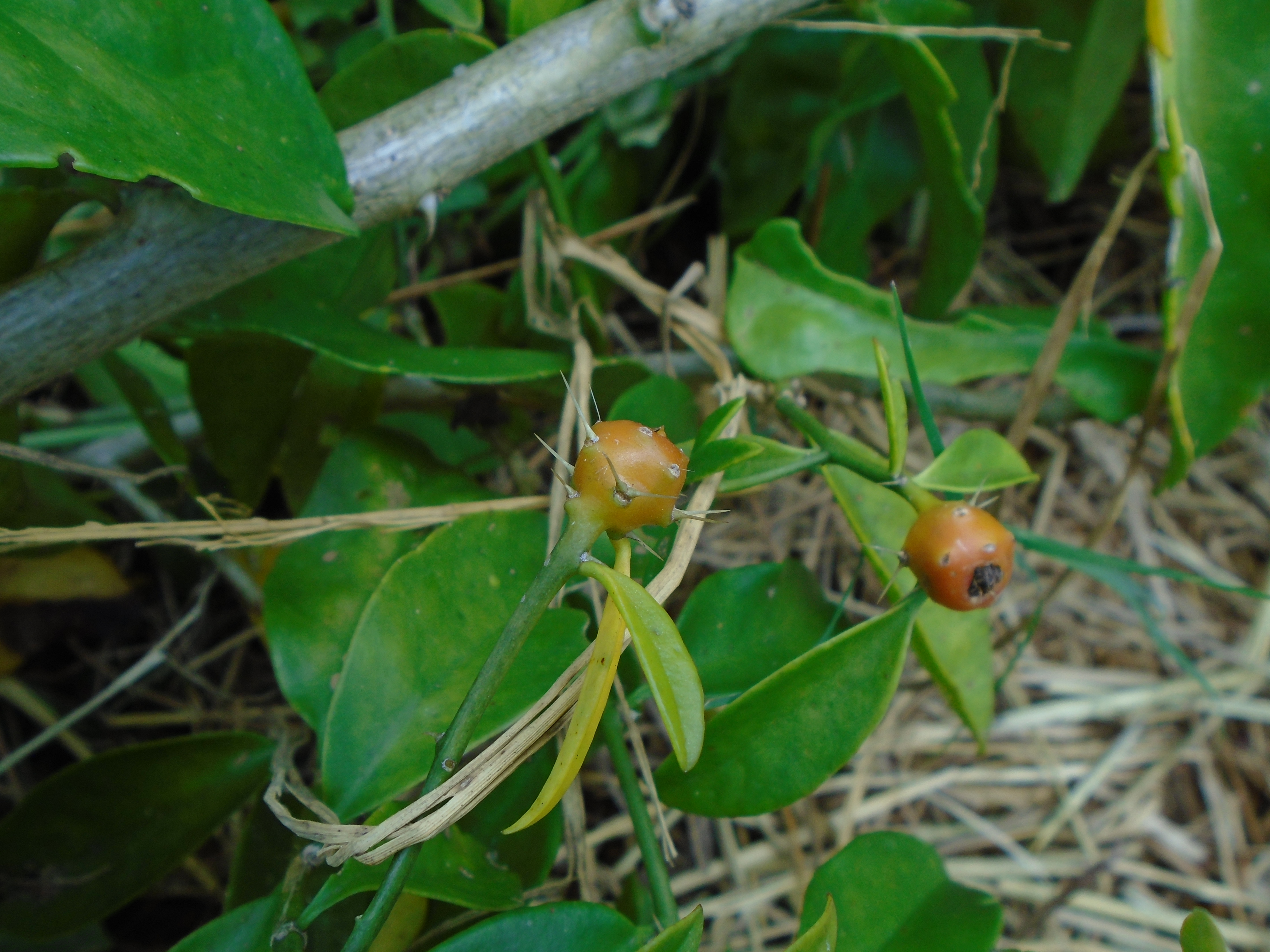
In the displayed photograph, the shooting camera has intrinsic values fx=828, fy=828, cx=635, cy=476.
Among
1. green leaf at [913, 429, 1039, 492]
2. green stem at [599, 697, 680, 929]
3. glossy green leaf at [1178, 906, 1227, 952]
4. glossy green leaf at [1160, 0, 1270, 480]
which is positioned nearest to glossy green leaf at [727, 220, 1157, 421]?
glossy green leaf at [1160, 0, 1270, 480]

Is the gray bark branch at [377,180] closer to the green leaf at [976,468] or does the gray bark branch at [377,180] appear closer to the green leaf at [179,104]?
the green leaf at [179,104]

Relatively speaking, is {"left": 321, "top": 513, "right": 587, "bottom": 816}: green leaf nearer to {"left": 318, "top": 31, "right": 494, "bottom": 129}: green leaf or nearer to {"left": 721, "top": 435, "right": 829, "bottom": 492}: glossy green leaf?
{"left": 721, "top": 435, "right": 829, "bottom": 492}: glossy green leaf

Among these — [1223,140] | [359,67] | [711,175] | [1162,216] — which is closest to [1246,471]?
[1162,216]

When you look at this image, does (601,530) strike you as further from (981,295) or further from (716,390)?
(981,295)

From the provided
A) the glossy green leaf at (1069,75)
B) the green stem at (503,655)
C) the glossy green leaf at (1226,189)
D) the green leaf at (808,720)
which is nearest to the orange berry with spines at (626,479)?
the green stem at (503,655)

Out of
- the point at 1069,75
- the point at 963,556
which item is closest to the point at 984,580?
the point at 963,556

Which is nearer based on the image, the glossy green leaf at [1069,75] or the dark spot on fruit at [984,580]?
the dark spot on fruit at [984,580]
